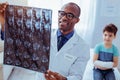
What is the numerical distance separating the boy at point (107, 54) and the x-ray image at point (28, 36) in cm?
24

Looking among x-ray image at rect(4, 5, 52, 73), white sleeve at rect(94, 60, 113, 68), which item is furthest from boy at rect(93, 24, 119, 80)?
x-ray image at rect(4, 5, 52, 73)

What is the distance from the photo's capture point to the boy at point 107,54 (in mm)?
798

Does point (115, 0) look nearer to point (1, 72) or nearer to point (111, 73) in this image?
point (111, 73)

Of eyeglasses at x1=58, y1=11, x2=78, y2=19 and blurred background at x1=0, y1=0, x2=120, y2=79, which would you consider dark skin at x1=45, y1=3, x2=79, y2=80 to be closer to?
eyeglasses at x1=58, y1=11, x2=78, y2=19

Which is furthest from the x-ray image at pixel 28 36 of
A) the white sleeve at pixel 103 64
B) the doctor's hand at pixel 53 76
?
the white sleeve at pixel 103 64

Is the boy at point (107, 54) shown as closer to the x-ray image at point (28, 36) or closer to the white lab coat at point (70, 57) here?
the white lab coat at point (70, 57)

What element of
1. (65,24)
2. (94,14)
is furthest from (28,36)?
(94,14)

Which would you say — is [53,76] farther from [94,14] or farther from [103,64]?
[94,14]

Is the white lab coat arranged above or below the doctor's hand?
above

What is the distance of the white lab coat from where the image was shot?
721 millimetres

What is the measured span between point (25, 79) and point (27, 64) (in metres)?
0.09

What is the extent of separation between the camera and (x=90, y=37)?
88 cm

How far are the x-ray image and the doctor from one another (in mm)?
32

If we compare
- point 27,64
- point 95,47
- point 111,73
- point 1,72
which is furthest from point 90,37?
point 1,72
